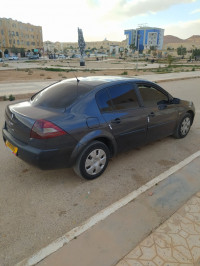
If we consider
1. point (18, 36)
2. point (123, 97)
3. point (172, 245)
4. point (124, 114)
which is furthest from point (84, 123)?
point (18, 36)

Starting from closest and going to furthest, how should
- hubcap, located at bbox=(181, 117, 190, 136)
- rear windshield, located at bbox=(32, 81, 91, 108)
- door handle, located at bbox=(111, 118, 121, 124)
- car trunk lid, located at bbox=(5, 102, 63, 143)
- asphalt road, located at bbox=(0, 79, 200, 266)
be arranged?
asphalt road, located at bbox=(0, 79, 200, 266)
car trunk lid, located at bbox=(5, 102, 63, 143)
rear windshield, located at bbox=(32, 81, 91, 108)
door handle, located at bbox=(111, 118, 121, 124)
hubcap, located at bbox=(181, 117, 190, 136)

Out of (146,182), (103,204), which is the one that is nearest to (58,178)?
(103,204)

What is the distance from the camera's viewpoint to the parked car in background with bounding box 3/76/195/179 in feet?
9.30

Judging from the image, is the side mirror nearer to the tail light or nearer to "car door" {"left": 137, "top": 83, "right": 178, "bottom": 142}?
"car door" {"left": 137, "top": 83, "right": 178, "bottom": 142}

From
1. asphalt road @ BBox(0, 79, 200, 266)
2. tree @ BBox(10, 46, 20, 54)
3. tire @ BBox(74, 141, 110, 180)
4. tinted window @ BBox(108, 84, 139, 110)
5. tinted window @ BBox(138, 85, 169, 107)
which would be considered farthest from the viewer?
tree @ BBox(10, 46, 20, 54)

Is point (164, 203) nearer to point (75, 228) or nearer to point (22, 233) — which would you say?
point (75, 228)

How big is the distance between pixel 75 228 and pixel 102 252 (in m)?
0.44

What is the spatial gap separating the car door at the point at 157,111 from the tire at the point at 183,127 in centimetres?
38

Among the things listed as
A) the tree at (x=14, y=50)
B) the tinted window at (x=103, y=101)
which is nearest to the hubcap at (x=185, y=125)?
the tinted window at (x=103, y=101)

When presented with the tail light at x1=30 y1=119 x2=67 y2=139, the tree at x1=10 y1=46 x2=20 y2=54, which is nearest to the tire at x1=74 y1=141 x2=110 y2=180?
the tail light at x1=30 y1=119 x2=67 y2=139

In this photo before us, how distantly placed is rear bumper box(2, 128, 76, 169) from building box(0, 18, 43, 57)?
90858mm

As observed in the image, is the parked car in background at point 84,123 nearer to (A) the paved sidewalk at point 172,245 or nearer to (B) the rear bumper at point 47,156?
(B) the rear bumper at point 47,156

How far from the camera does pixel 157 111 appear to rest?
405 centimetres

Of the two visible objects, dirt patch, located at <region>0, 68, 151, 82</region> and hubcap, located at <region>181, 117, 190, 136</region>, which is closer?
hubcap, located at <region>181, 117, 190, 136</region>
